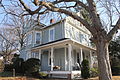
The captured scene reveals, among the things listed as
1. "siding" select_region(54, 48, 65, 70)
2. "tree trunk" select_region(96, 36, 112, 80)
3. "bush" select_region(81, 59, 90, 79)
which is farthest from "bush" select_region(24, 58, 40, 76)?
"tree trunk" select_region(96, 36, 112, 80)

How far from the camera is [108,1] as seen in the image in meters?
23.0

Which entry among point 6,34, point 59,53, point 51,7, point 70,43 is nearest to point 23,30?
point 6,34

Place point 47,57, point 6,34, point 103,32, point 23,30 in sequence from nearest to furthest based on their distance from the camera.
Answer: point 103,32, point 47,57, point 23,30, point 6,34

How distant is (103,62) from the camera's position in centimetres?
1040

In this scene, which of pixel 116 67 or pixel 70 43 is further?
pixel 116 67

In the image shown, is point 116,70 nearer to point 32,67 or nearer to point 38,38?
point 32,67

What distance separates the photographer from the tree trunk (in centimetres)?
1021

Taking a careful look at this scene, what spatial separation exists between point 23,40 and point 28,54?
7465mm

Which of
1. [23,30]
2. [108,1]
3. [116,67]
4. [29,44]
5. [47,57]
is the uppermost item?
[108,1]

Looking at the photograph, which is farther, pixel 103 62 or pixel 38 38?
pixel 38 38

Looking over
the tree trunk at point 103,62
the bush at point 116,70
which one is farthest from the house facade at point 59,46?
the tree trunk at point 103,62

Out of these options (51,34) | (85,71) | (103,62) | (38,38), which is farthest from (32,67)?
(103,62)

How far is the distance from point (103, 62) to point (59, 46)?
31.8ft

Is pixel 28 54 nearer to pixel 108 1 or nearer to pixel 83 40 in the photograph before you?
pixel 83 40
